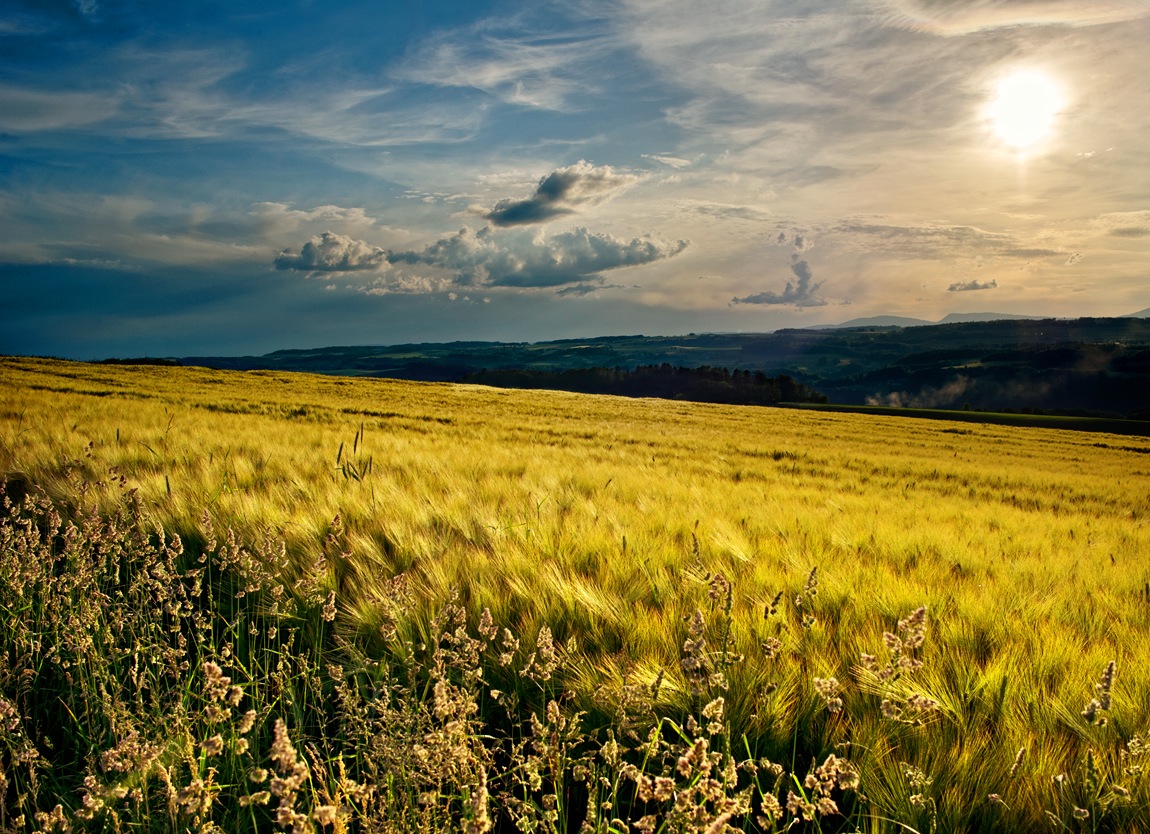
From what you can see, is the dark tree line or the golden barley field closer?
the golden barley field

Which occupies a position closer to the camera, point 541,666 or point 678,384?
point 541,666

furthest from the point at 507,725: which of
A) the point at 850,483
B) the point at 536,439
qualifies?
the point at 536,439

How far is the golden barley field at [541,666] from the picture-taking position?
155 centimetres

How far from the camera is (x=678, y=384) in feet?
399

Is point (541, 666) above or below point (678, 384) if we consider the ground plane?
below

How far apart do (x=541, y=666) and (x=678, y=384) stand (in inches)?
4805

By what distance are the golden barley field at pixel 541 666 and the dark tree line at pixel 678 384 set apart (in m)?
96.7

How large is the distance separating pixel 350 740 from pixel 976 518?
26.6 ft

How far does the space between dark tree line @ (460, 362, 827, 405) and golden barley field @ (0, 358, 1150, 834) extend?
96.7 meters

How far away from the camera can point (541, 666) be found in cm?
186

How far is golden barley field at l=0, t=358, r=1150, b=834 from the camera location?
155 centimetres

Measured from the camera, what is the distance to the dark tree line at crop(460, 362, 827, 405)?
10881 cm

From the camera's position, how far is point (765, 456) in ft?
52.6

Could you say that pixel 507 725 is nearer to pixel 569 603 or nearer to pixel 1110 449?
pixel 569 603
